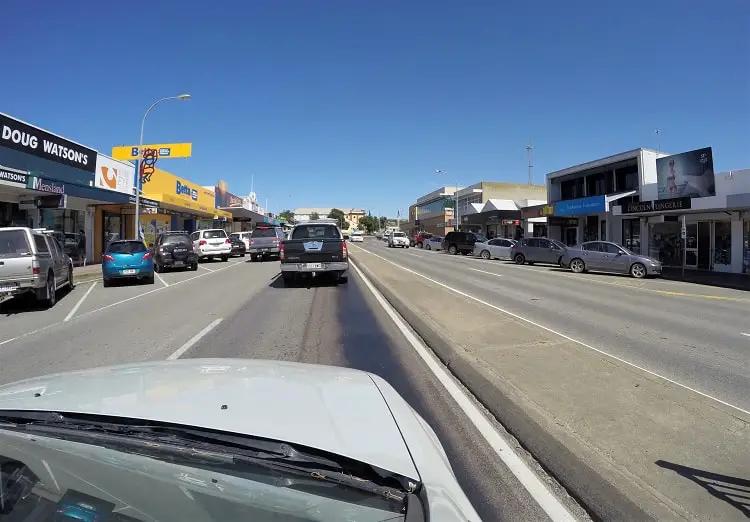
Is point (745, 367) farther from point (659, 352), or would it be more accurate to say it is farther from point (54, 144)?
point (54, 144)

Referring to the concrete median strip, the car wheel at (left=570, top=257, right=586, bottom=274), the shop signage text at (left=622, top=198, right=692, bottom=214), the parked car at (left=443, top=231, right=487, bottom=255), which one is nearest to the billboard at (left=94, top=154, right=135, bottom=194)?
the car wheel at (left=570, top=257, right=586, bottom=274)

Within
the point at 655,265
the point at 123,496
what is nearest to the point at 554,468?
the point at 123,496

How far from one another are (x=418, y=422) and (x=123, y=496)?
4.28 ft

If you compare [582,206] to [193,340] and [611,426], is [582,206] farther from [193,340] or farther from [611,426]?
[611,426]

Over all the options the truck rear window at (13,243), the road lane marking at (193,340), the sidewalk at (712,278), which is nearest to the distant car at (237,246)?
the truck rear window at (13,243)

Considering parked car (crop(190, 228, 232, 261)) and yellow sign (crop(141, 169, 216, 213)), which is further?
yellow sign (crop(141, 169, 216, 213))

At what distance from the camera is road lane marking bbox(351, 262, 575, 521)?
10.9 ft

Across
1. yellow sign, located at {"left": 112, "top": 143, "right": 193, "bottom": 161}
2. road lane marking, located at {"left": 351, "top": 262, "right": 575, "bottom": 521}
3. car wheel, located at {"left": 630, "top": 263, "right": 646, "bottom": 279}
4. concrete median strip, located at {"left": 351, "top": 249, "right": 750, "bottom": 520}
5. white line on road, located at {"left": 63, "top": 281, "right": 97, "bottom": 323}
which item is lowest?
road lane marking, located at {"left": 351, "top": 262, "right": 575, "bottom": 521}

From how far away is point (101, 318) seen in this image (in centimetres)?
1109

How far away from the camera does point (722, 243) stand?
25109 mm

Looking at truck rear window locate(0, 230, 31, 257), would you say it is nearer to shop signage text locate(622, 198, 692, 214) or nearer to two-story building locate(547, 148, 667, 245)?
shop signage text locate(622, 198, 692, 214)

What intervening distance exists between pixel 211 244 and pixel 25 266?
18330 millimetres

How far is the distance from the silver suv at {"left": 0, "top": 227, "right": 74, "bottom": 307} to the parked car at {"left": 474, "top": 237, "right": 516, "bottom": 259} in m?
27.8

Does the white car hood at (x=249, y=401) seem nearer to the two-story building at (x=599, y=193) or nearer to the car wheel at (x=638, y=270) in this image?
the car wheel at (x=638, y=270)
